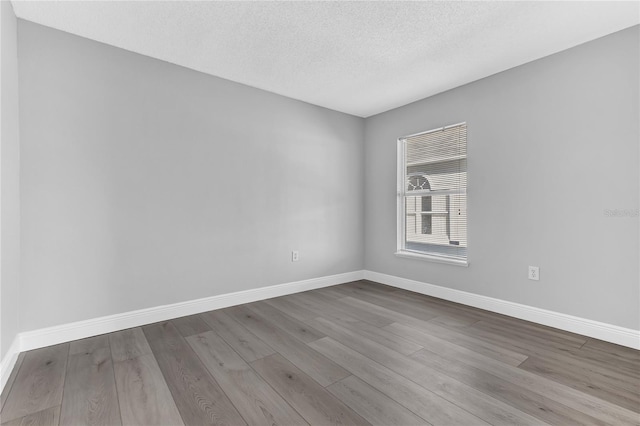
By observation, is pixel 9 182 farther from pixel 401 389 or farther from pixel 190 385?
pixel 401 389

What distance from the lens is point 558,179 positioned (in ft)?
8.49

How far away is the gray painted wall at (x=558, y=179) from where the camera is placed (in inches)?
89.8

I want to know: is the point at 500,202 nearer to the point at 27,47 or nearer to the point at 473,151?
the point at 473,151

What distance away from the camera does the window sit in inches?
133

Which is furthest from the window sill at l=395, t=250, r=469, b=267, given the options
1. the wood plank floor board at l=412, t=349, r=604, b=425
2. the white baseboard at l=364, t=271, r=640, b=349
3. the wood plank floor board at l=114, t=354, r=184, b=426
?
the wood plank floor board at l=114, t=354, r=184, b=426

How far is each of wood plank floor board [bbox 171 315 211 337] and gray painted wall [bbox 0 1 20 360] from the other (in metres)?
1.04

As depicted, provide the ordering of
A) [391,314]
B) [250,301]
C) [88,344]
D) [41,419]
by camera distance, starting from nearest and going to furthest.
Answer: [41,419], [88,344], [391,314], [250,301]

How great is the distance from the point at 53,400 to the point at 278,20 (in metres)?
2.70

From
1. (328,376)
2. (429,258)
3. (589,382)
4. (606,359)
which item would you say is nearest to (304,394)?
(328,376)

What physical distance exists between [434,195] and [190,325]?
297 cm

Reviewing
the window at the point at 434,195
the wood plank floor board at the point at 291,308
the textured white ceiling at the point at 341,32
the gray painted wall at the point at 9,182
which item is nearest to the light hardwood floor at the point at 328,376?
the wood plank floor board at the point at 291,308

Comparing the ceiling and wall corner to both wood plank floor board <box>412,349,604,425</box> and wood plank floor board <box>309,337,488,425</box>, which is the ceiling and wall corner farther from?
wood plank floor board <box>309,337,488,425</box>

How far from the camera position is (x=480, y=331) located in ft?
8.29

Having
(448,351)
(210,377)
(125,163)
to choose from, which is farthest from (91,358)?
(448,351)
